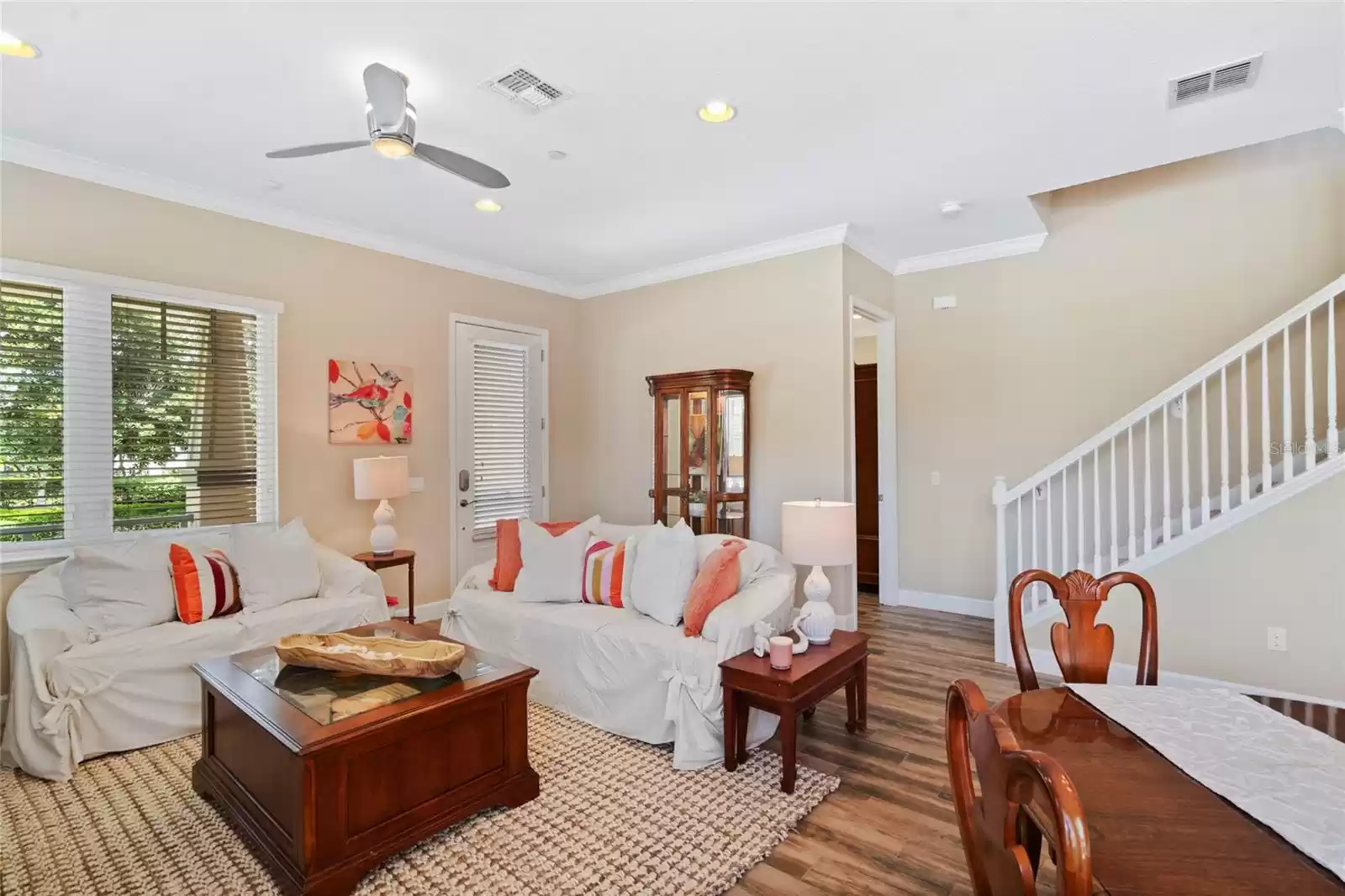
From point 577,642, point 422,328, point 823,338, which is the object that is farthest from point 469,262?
point 577,642


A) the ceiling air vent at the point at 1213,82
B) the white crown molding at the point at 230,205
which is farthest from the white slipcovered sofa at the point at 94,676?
the ceiling air vent at the point at 1213,82

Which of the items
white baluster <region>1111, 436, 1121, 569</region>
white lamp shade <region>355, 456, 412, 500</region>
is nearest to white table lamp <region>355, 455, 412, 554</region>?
white lamp shade <region>355, 456, 412, 500</region>

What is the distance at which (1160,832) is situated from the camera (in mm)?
1093

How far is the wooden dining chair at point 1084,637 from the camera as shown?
1.96 m

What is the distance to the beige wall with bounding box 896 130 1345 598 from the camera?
13.6 ft

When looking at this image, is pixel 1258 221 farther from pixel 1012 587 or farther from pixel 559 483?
pixel 559 483

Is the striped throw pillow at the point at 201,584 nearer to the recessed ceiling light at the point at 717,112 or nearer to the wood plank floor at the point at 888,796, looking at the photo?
the wood plank floor at the point at 888,796

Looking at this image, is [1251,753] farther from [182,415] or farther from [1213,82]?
[182,415]

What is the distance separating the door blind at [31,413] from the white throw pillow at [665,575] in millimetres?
2958

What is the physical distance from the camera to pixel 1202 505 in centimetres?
349

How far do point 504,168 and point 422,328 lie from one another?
5.98 ft

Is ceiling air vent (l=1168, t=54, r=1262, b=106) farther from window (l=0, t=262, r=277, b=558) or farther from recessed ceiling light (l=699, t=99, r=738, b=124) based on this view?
window (l=0, t=262, r=277, b=558)

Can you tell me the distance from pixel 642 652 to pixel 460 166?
7.30 feet

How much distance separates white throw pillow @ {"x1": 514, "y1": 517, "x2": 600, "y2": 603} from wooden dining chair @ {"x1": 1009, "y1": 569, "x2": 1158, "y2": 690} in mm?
2319
